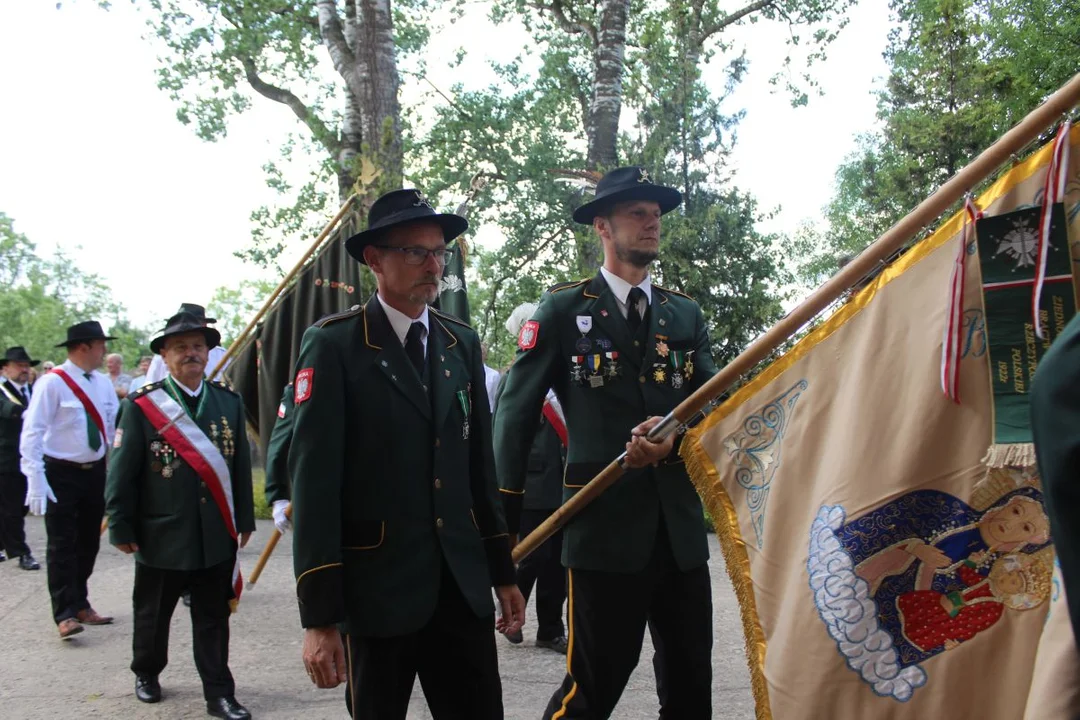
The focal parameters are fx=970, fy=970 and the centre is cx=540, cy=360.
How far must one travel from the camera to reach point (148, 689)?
5242mm

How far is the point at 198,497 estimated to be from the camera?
5207 millimetres

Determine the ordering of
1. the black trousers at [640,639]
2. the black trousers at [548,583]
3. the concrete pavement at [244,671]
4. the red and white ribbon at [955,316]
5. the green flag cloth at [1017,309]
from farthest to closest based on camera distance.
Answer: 1. the black trousers at [548,583]
2. the concrete pavement at [244,671]
3. the black trousers at [640,639]
4. the red and white ribbon at [955,316]
5. the green flag cloth at [1017,309]

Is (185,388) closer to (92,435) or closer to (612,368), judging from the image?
(92,435)

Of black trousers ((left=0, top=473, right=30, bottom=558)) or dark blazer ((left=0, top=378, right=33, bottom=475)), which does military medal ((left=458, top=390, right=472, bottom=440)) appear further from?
dark blazer ((left=0, top=378, right=33, bottom=475))

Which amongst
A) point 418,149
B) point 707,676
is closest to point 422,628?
point 707,676

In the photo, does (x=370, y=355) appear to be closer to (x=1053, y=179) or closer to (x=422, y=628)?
(x=422, y=628)

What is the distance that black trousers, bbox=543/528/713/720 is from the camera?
341 centimetres

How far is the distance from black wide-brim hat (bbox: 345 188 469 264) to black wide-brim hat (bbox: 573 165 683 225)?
0.83m

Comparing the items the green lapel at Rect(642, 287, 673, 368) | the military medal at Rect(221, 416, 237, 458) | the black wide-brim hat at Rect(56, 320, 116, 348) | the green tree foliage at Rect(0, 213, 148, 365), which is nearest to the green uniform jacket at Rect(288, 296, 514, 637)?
the green lapel at Rect(642, 287, 673, 368)

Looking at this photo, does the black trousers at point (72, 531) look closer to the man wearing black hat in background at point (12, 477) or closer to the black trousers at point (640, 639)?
the man wearing black hat in background at point (12, 477)

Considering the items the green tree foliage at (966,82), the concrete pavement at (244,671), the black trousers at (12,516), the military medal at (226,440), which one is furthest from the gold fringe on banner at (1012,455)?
the black trousers at (12,516)

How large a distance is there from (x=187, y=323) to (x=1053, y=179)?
14.4ft

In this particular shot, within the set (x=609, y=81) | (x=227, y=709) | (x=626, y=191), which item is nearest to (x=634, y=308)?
(x=626, y=191)

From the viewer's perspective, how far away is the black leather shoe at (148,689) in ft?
17.1
